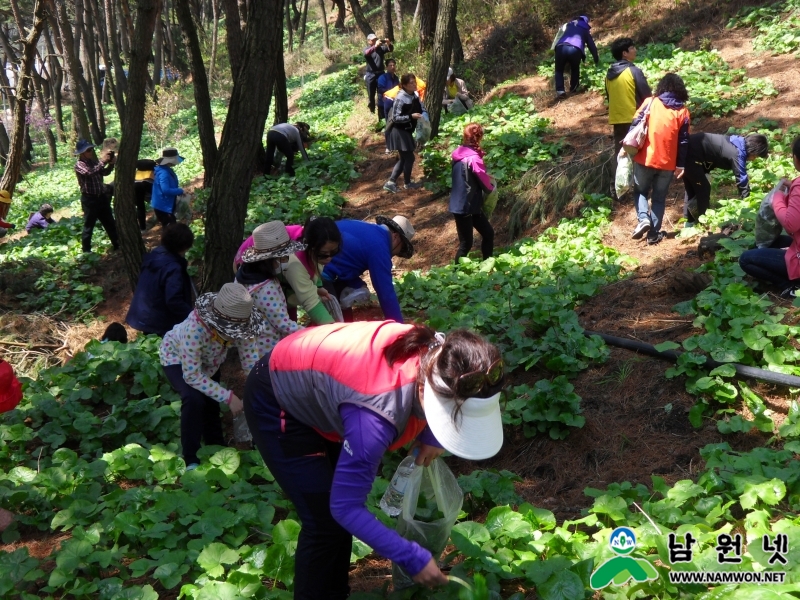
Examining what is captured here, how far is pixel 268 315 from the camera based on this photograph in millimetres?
4441

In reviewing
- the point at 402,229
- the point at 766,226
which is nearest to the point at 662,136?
the point at 766,226

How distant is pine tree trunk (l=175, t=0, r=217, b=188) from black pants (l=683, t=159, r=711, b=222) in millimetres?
6135

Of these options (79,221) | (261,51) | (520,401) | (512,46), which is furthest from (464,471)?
(512,46)

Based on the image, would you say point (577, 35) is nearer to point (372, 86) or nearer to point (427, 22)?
point (427, 22)

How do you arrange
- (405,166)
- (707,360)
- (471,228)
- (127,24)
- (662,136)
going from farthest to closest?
1. (127,24)
2. (405,166)
3. (471,228)
4. (662,136)
5. (707,360)

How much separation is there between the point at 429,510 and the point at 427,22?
15.1 metres

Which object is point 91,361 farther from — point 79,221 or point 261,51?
point 79,221

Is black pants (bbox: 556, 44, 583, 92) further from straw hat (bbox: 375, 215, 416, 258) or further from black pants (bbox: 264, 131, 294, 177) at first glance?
straw hat (bbox: 375, 215, 416, 258)

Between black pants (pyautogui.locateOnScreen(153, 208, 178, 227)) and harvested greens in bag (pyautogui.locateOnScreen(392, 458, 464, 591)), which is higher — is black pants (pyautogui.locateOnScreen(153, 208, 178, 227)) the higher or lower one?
the lower one

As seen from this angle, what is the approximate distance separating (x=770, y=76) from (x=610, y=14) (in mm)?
6470

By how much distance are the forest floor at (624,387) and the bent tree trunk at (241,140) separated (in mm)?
1025

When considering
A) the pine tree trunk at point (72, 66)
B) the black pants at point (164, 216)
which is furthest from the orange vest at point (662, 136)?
the pine tree trunk at point (72, 66)

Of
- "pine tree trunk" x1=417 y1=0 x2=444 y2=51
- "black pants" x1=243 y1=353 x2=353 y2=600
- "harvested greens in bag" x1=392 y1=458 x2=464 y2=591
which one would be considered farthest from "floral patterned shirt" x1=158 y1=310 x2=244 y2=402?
"pine tree trunk" x1=417 y1=0 x2=444 y2=51

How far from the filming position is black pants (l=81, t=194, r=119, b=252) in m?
10.7
